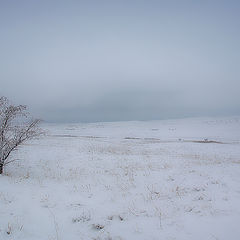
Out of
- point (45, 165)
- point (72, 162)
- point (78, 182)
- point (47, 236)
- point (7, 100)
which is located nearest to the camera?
point (47, 236)

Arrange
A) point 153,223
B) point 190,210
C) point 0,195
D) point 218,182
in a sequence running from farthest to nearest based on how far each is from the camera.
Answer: point 218,182
point 0,195
point 190,210
point 153,223

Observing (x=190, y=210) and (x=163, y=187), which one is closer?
(x=190, y=210)

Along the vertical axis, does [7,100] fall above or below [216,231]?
above

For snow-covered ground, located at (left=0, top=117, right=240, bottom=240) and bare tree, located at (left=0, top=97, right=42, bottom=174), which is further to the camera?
bare tree, located at (left=0, top=97, right=42, bottom=174)

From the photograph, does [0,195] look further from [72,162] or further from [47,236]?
[72,162]

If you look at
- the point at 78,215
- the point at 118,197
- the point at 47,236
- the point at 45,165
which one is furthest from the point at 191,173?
the point at 45,165

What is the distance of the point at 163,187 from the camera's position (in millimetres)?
10703

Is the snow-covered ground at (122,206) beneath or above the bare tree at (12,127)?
beneath

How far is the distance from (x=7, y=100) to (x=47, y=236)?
10.3 metres

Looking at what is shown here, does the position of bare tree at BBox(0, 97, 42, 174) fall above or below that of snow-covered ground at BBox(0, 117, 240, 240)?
above

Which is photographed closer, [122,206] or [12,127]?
[122,206]

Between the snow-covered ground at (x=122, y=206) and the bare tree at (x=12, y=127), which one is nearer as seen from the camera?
the snow-covered ground at (x=122, y=206)

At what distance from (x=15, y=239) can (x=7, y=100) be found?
9980 mm

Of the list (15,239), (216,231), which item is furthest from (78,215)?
(216,231)
